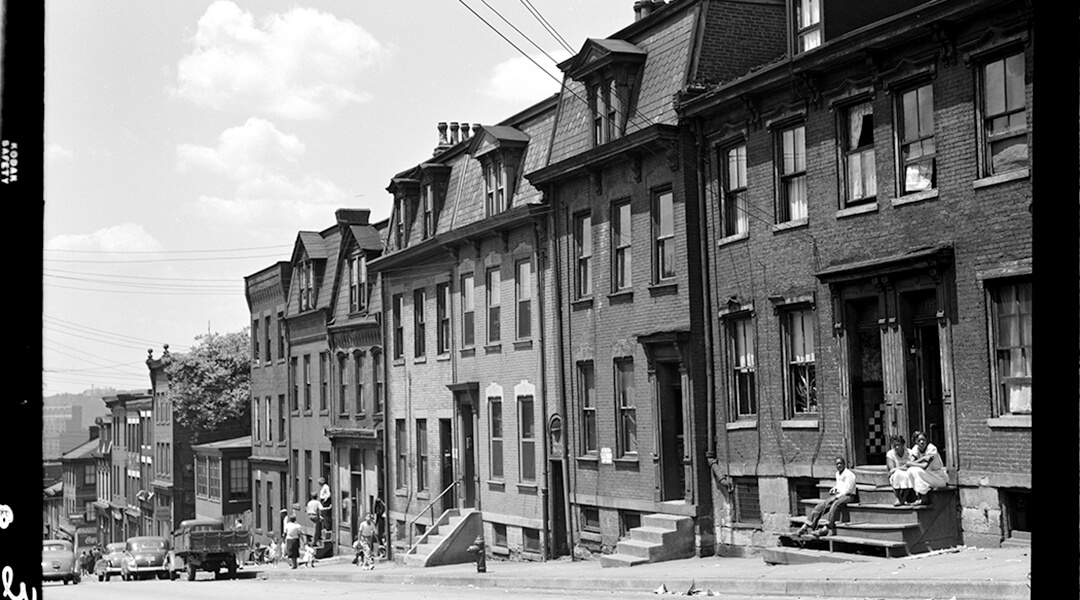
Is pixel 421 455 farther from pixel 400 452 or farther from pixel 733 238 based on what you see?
pixel 733 238

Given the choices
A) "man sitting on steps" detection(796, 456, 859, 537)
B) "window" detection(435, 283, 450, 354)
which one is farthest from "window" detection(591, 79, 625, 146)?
"window" detection(435, 283, 450, 354)

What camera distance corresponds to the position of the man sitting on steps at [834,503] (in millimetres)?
20438

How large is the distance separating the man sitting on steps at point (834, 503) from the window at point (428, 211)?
19.9 meters

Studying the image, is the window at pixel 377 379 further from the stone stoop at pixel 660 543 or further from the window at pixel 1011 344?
the window at pixel 1011 344

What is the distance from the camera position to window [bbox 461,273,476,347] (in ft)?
117

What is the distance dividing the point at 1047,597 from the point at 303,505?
4939 cm

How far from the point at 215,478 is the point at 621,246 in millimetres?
42308

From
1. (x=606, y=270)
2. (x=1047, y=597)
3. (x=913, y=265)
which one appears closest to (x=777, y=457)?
(x=913, y=265)

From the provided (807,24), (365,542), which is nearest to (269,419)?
(365,542)

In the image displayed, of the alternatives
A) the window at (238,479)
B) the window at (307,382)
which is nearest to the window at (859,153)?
the window at (307,382)

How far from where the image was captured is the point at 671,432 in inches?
Result: 1032

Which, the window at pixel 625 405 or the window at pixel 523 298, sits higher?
the window at pixel 523 298

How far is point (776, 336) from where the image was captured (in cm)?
2300

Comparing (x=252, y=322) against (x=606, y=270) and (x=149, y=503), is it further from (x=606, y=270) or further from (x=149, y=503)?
(x=606, y=270)
